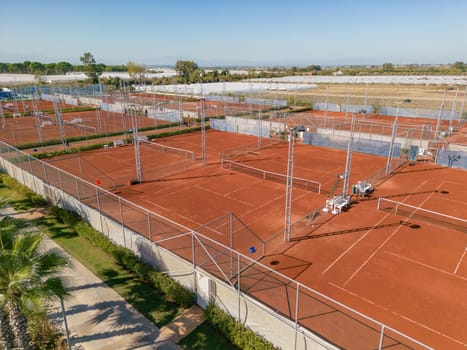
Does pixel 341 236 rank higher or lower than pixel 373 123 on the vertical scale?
lower

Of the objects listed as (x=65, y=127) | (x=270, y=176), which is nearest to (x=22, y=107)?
(x=65, y=127)

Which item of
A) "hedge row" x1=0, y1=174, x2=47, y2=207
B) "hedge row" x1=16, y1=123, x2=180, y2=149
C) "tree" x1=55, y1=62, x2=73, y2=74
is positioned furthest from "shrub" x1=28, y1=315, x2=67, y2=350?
"tree" x1=55, y1=62, x2=73, y2=74

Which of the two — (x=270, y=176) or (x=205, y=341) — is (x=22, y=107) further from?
(x=205, y=341)

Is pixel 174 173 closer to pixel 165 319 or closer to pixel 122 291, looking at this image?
pixel 122 291

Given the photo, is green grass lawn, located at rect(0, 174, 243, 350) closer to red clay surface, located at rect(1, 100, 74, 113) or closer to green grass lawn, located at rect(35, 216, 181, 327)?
green grass lawn, located at rect(35, 216, 181, 327)

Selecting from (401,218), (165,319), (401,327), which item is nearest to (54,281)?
(165,319)

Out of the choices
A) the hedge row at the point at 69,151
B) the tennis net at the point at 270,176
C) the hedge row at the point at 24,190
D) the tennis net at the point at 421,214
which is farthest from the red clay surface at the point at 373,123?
the hedge row at the point at 24,190

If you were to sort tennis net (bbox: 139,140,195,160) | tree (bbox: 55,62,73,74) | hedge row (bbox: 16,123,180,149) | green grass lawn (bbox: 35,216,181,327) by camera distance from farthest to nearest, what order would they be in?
tree (bbox: 55,62,73,74) → hedge row (bbox: 16,123,180,149) → tennis net (bbox: 139,140,195,160) → green grass lawn (bbox: 35,216,181,327)
